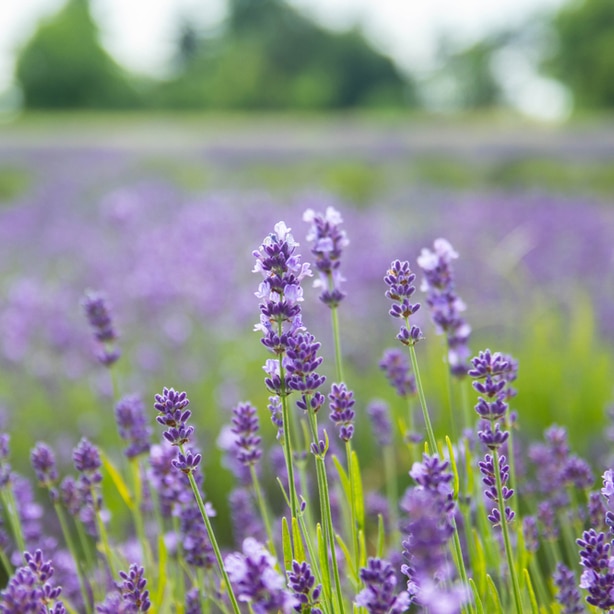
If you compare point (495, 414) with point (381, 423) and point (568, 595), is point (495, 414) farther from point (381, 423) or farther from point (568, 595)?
point (381, 423)

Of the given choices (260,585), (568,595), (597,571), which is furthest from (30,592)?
(568,595)

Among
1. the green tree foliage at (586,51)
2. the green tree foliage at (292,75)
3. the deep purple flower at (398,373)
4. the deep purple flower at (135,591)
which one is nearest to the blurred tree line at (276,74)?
the green tree foliage at (292,75)

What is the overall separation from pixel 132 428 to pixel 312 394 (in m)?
0.66

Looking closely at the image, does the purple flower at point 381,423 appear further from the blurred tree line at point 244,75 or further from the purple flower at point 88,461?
the blurred tree line at point 244,75

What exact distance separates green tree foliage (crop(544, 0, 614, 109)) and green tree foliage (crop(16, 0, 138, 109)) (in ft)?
62.8

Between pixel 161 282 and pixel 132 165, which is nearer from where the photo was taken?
pixel 161 282

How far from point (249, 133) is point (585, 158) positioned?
6.27 meters

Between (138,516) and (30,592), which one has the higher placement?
(138,516)

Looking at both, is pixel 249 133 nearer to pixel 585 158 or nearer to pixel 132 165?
pixel 132 165

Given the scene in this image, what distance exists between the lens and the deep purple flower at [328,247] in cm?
146

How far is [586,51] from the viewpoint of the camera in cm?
2983

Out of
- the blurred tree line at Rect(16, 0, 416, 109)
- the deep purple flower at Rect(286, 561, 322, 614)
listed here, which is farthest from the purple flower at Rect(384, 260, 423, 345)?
the blurred tree line at Rect(16, 0, 416, 109)

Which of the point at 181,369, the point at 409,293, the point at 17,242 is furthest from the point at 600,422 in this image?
the point at 17,242

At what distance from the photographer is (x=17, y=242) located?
7277 millimetres
